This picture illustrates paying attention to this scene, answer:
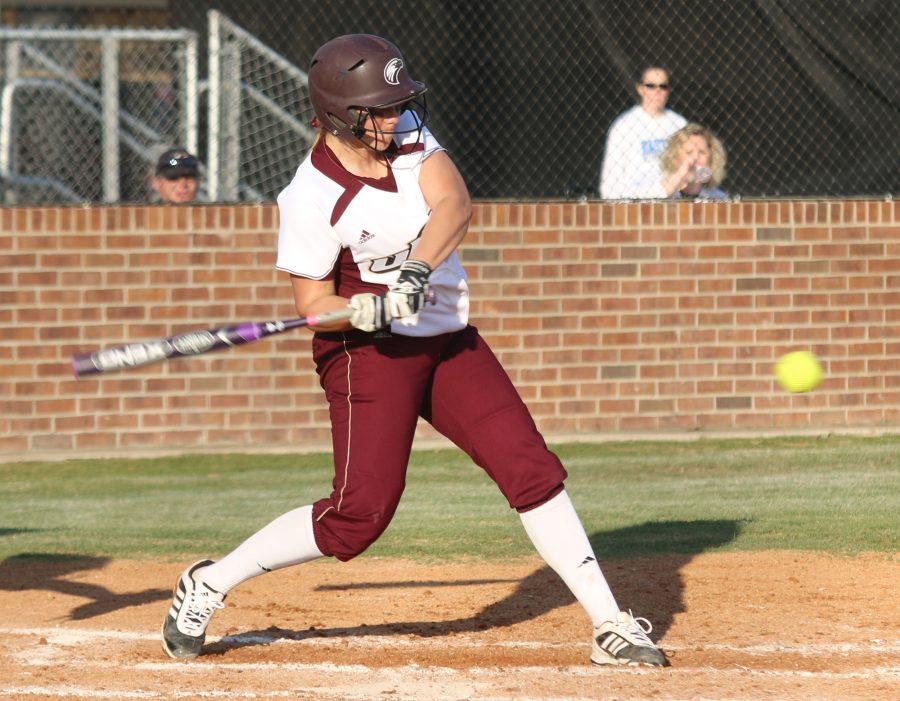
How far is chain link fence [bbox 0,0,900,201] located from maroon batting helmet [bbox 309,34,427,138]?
223 inches

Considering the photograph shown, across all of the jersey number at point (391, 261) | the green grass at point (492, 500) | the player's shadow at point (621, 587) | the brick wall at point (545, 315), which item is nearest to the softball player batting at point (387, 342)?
the jersey number at point (391, 261)

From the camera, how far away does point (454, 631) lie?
511cm

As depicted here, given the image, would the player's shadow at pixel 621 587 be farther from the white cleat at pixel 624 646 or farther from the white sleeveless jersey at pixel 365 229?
the white sleeveless jersey at pixel 365 229

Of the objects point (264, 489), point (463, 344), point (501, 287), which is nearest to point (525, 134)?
point (501, 287)

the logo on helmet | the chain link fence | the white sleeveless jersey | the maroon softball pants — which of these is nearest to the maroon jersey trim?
the white sleeveless jersey

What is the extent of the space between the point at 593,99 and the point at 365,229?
20.1 ft

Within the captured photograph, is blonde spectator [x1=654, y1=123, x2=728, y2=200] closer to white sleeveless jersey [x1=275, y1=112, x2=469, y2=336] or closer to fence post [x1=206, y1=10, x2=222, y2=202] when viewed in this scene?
fence post [x1=206, y1=10, x2=222, y2=202]

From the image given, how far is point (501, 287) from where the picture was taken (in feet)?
32.4

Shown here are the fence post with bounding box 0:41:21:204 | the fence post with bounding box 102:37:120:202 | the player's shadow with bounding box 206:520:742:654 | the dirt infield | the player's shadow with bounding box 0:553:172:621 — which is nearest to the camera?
the dirt infield

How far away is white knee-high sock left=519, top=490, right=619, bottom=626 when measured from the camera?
179 inches

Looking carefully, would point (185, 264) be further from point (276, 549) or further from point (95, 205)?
point (276, 549)

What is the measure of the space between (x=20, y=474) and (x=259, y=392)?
5.49 feet

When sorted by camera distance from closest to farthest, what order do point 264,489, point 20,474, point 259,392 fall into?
point 264,489 → point 20,474 → point 259,392

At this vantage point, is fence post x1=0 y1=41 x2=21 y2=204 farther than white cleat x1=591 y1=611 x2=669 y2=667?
Yes
